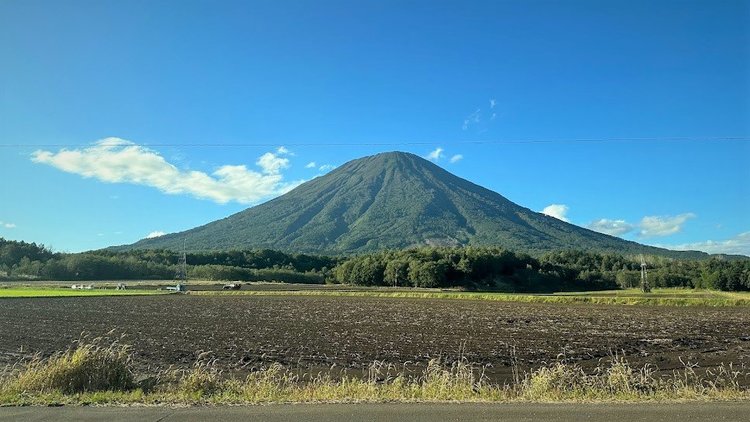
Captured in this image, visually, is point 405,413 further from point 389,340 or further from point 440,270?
point 440,270

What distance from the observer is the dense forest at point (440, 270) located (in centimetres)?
10481

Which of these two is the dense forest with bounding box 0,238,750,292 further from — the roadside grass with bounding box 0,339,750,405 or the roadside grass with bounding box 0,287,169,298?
the roadside grass with bounding box 0,339,750,405

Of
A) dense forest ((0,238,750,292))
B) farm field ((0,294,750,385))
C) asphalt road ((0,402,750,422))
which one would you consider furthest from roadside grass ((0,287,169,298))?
asphalt road ((0,402,750,422))

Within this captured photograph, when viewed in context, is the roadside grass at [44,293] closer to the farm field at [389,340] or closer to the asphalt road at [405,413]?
the farm field at [389,340]

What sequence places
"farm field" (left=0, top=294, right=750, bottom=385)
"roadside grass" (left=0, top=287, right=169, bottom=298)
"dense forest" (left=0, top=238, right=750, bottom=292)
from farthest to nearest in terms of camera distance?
"dense forest" (left=0, top=238, right=750, bottom=292) → "roadside grass" (left=0, top=287, right=169, bottom=298) → "farm field" (left=0, top=294, right=750, bottom=385)

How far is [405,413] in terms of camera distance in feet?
20.8

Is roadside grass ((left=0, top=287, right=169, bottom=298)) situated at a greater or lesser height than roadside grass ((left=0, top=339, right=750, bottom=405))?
lesser

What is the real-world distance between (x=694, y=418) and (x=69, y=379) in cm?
850

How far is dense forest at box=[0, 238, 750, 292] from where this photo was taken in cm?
10481

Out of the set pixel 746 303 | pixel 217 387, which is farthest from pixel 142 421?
pixel 746 303

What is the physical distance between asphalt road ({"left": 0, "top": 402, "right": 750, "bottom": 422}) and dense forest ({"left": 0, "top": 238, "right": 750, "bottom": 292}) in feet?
323

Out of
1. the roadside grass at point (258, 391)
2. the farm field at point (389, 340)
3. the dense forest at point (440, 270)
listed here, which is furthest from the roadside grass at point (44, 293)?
the roadside grass at point (258, 391)

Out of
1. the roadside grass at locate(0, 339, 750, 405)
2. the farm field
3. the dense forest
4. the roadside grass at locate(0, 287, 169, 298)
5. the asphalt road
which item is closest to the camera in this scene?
the asphalt road

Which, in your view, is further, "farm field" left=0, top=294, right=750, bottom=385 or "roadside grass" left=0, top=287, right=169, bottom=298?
"roadside grass" left=0, top=287, right=169, bottom=298
